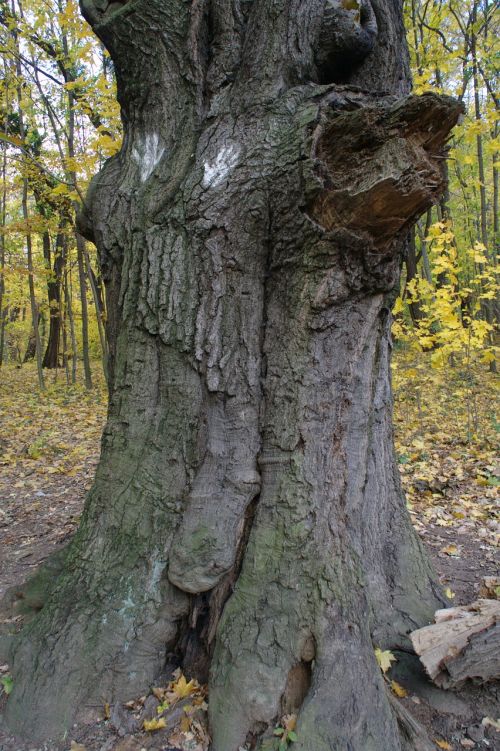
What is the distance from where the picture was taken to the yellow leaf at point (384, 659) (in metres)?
2.26

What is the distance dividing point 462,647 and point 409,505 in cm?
252

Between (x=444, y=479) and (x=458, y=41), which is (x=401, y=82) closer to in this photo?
(x=444, y=479)

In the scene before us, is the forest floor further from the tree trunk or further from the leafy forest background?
the tree trunk

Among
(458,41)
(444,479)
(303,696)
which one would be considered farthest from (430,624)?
(458,41)

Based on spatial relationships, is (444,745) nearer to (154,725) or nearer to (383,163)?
(154,725)

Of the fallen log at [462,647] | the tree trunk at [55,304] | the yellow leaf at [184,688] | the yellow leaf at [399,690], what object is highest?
the tree trunk at [55,304]

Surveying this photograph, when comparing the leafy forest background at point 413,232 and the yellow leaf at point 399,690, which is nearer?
the yellow leaf at point 399,690

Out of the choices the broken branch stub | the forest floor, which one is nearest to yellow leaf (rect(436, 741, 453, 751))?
the forest floor

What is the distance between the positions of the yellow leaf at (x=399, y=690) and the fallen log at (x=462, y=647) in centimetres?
18

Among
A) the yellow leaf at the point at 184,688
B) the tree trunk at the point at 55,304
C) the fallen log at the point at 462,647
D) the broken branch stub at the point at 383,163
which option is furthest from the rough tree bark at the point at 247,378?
the tree trunk at the point at 55,304

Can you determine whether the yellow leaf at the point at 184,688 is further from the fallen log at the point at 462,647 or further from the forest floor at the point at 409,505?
the fallen log at the point at 462,647

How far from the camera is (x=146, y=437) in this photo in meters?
2.32

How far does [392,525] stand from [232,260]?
174cm

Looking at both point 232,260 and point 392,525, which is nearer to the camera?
point 232,260
